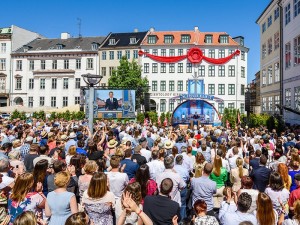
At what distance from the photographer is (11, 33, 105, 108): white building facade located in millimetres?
56531

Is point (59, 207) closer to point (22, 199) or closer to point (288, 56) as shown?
point (22, 199)

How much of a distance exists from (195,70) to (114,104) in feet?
71.5

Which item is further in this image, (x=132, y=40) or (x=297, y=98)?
(x=132, y=40)

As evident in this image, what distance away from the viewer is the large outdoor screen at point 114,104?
37.3m

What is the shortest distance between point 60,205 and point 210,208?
3.30 meters

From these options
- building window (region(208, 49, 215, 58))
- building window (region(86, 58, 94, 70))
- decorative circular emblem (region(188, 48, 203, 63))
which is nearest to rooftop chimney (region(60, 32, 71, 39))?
building window (region(86, 58, 94, 70))

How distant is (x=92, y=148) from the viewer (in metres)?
9.85

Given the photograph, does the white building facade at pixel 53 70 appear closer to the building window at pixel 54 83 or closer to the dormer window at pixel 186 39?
the building window at pixel 54 83

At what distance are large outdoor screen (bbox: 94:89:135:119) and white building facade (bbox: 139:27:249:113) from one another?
1773 cm

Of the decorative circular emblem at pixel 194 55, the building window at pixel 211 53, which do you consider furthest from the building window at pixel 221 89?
the decorative circular emblem at pixel 194 55

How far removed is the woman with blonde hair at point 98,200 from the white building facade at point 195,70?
162ft

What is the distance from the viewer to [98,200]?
5516mm

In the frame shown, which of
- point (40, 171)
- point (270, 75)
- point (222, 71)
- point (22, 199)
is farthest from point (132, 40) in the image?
point (22, 199)

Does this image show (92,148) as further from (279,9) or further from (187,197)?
(279,9)
